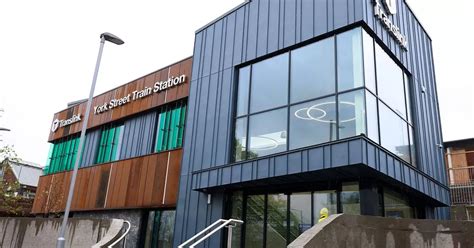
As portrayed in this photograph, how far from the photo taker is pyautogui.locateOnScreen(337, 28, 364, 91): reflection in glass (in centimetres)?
1012

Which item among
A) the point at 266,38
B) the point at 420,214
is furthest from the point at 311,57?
the point at 420,214

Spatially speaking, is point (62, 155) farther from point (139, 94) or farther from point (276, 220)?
point (276, 220)

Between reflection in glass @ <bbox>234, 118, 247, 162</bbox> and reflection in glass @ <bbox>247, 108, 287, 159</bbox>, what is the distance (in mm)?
234

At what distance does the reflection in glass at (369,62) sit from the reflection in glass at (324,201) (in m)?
2.78

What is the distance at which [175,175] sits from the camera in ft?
46.1

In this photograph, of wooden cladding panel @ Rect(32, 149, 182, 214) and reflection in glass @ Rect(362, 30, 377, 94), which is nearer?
reflection in glass @ Rect(362, 30, 377, 94)

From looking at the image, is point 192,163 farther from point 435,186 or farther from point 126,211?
point 435,186

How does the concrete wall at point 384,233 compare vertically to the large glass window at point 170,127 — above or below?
below

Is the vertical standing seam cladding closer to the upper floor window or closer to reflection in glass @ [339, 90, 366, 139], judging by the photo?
reflection in glass @ [339, 90, 366, 139]

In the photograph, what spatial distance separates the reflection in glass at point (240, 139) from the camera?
11.9 metres

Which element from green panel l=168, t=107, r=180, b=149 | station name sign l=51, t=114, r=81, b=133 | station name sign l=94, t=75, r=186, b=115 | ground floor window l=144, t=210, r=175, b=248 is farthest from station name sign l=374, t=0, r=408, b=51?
station name sign l=51, t=114, r=81, b=133

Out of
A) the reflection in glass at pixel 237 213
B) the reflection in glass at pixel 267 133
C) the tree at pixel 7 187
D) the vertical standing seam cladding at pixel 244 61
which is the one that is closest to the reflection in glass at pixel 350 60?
the vertical standing seam cladding at pixel 244 61

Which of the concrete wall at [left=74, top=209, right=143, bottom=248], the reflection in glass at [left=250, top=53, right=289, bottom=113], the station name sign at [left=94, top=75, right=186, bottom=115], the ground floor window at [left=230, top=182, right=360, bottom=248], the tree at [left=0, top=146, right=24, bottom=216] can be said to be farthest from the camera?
the tree at [left=0, top=146, right=24, bottom=216]

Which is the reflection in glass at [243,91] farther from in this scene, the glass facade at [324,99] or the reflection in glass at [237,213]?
the reflection in glass at [237,213]
